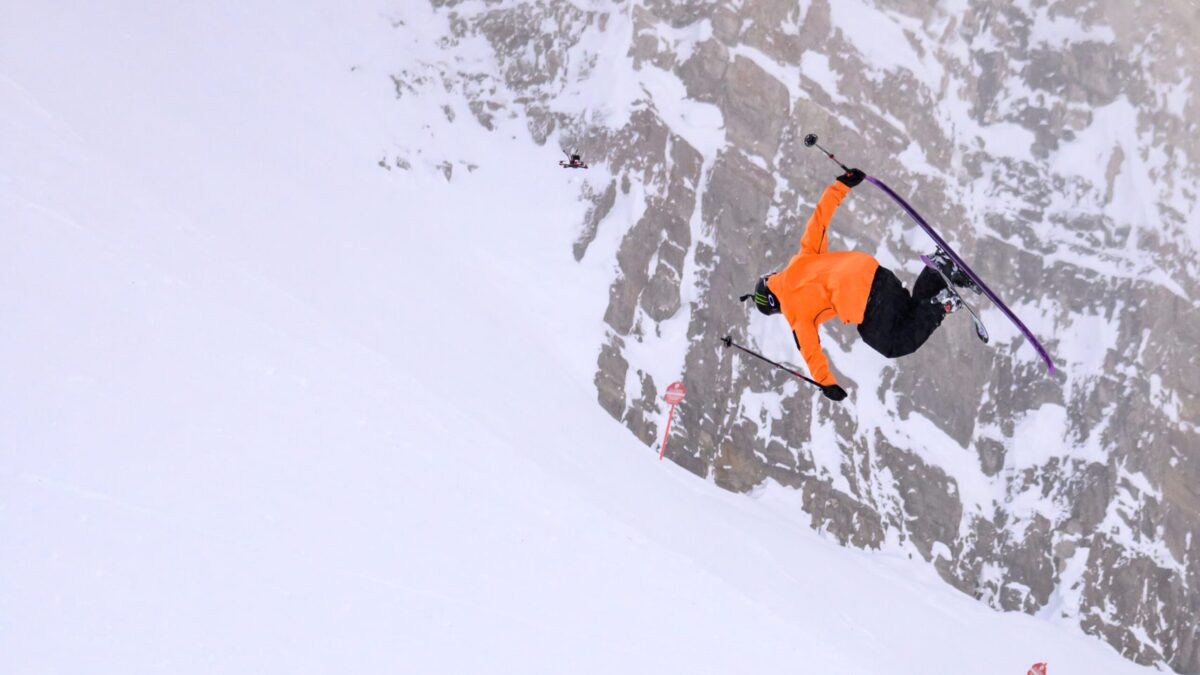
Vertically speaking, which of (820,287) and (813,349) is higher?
(820,287)

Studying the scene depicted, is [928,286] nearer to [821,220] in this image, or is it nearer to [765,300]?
[821,220]

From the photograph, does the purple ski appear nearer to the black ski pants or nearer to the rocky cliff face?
the black ski pants

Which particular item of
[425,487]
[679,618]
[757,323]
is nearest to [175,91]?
[425,487]

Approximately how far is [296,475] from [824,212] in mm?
4633

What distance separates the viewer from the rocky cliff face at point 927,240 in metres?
27.7

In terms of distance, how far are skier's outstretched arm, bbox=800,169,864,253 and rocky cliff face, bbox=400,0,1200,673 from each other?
16.3 meters

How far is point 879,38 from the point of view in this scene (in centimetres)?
3484

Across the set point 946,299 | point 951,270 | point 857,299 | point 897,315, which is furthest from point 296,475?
point 951,270

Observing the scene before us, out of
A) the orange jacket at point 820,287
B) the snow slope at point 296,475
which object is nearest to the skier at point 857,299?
the orange jacket at point 820,287

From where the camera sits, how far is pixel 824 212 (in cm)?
728

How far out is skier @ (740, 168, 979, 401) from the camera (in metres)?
6.83

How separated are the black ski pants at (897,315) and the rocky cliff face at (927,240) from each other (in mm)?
16737

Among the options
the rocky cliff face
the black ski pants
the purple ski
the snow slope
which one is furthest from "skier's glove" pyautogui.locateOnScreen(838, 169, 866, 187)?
the rocky cliff face

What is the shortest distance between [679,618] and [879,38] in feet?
111
